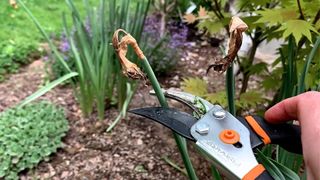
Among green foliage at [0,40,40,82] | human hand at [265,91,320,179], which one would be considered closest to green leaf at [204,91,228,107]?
human hand at [265,91,320,179]

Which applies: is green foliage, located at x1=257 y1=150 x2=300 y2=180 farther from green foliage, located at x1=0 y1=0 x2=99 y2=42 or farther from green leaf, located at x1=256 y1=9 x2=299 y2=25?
green foliage, located at x1=0 y1=0 x2=99 y2=42

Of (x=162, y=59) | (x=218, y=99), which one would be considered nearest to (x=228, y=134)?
(x=218, y=99)

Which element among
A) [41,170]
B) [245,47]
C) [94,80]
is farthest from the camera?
[245,47]

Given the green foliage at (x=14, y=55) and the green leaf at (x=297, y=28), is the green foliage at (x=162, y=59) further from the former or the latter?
the green leaf at (x=297, y=28)

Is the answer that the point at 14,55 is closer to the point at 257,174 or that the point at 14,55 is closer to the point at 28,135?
the point at 28,135

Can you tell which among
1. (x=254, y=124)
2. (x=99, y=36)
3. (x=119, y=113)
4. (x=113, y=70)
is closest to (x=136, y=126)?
(x=119, y=113)

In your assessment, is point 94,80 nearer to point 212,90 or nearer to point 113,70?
point 113,70

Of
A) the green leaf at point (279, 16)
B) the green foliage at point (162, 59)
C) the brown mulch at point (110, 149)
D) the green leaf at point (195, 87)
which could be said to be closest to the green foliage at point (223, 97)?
the green leaf at point (195, 87)
